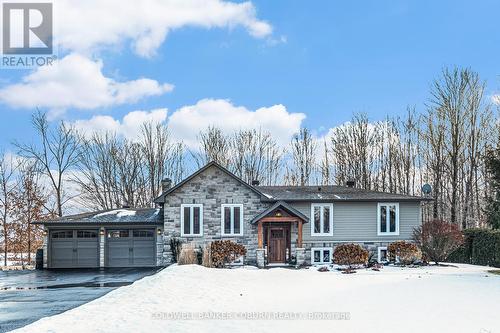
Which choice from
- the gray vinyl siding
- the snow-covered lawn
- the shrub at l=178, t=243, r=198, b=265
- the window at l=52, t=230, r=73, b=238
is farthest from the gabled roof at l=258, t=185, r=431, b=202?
the window at l=52, t=230, r=73, b=238

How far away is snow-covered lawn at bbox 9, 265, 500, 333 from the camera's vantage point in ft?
30.9

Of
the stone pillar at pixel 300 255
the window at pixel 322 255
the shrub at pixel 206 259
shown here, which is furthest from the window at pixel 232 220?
the window at pixel 322 255

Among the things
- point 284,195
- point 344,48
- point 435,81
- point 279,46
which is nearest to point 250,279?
point 284,195

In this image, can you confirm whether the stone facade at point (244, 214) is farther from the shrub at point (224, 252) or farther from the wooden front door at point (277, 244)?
the shrub at point (224, 252)

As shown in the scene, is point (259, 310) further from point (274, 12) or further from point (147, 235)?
point (147, 235)

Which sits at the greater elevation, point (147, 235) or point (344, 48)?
point (344, 48)

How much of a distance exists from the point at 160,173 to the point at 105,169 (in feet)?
16.1

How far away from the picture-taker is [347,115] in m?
41.8

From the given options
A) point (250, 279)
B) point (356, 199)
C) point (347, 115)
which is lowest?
point (250, 279)

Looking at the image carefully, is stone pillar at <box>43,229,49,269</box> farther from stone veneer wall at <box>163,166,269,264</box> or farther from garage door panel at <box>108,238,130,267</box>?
stone veneer wall at <box>163,166,269,264</box>

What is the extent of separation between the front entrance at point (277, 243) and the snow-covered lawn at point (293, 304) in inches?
206

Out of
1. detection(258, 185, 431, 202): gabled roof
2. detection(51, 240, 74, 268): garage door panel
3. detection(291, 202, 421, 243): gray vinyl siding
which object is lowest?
detection(51, 240, 74, 268): garage door panel

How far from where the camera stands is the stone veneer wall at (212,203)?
2373 cm

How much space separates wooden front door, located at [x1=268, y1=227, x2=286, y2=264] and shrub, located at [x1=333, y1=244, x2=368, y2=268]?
9.36 feet
